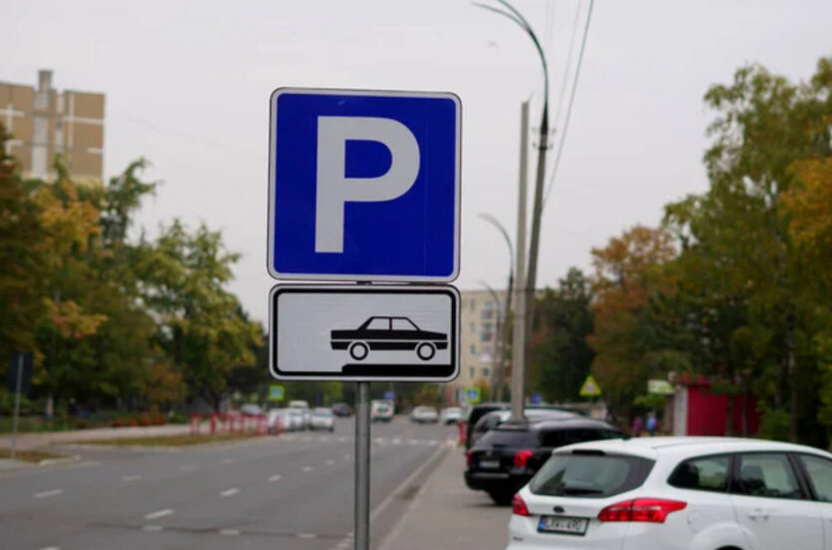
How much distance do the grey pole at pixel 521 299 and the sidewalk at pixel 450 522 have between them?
85.9 inches

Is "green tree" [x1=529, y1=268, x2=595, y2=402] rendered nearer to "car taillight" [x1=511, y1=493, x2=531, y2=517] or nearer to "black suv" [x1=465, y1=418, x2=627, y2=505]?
"black suv" [x1=465, y1=418, x2=627, y2=505]

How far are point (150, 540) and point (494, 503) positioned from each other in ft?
32.4

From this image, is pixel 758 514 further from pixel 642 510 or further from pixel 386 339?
pixel 386 339

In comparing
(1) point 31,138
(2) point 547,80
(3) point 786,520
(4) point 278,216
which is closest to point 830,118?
(2) point 547,80

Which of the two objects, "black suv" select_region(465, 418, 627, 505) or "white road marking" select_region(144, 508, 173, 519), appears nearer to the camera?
"white road marking" select_region(144, 508, 173, 519)

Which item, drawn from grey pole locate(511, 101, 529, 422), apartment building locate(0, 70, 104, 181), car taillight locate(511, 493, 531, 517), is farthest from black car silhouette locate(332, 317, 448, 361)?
apartment building locate(0, 70, 104, 181)

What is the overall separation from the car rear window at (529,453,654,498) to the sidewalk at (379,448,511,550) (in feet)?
17.9

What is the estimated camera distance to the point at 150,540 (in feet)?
59.7

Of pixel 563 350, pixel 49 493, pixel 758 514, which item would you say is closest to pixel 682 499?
pixel 758 514

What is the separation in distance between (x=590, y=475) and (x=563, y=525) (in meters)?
0.51

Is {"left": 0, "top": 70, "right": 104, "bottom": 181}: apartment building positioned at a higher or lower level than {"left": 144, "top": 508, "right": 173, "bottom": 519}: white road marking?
higher

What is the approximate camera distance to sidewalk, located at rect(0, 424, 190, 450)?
49594 millimetres

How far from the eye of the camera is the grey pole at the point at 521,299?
28.9 meters

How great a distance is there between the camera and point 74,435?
60625mm
